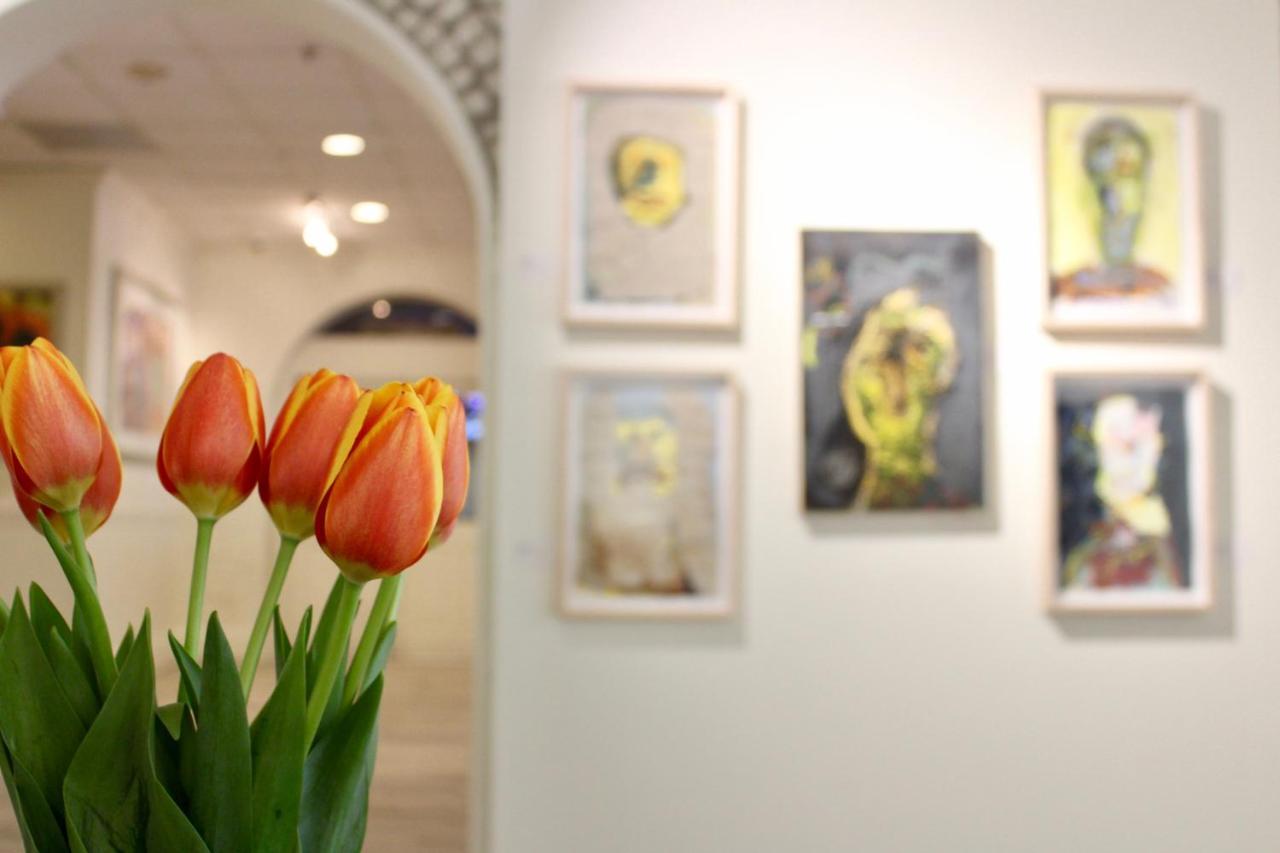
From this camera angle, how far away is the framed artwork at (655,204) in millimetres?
2598

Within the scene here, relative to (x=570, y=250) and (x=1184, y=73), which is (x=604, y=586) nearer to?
(x=570, y=250)

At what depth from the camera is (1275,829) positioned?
8.52 feet

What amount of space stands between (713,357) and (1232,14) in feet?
4.40

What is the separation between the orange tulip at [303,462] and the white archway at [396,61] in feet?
6.73

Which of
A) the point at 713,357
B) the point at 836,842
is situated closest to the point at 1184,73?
the point at 713,357

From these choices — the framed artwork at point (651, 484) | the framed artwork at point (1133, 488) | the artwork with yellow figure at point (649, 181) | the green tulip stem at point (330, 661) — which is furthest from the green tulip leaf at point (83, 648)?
the framed artwork at point (1133, 488)

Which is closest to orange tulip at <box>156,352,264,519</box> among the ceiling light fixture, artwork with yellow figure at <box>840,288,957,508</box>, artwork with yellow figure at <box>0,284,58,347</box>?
artwork with yellow figure at <box>840,288,957,508</box>

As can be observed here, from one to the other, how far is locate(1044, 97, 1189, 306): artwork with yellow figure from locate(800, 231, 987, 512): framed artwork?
0.67 ft

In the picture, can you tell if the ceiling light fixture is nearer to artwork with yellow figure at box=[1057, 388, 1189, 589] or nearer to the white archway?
the white archway

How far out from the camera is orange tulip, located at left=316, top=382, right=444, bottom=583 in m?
0.54

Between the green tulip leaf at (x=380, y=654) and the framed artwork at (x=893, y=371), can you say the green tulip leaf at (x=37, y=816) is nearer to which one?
the green tulip leaf at (x=380, y=654)

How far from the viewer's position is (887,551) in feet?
8.56

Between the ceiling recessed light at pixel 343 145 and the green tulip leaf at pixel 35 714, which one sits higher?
the ceiling recessed light at pixel 343 145

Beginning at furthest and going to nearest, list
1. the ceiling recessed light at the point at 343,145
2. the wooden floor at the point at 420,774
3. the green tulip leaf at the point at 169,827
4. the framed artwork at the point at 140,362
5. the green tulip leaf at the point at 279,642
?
the framed artwork at the point at 140,362 < the ceiling recessed light at the point at 343,145 < the wooden floor at the point at 420,774 < the green tulip leaf at the point at 279,642 < the green tulip leaf at the point at 169,827
